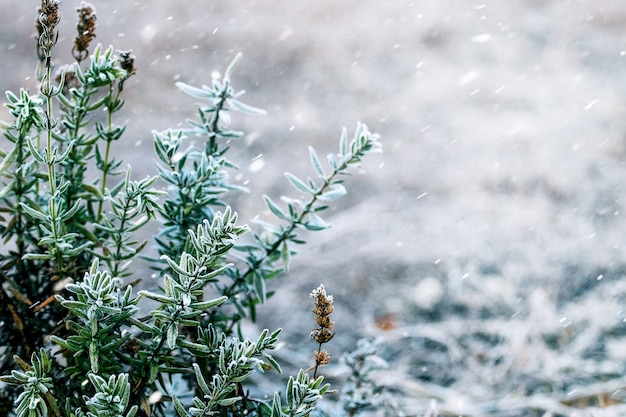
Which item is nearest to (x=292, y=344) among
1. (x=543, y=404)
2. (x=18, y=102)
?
(x=543, y=404)

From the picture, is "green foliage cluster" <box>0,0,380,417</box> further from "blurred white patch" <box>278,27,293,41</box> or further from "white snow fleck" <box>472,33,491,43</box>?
"white snow fleck" <box>472,33,491,43</box>

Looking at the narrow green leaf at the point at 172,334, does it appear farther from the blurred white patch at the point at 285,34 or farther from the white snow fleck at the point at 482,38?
the white snow fleck at the point at 482,38

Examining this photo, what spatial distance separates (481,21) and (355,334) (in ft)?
10.1

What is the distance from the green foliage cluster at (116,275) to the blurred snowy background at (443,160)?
0.92 m

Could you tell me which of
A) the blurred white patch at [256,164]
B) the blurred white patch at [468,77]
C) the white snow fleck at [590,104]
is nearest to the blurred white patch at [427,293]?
the blurred white patch at [256,164]

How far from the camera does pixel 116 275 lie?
89 centimetres

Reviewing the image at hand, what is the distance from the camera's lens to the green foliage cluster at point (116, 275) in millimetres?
682

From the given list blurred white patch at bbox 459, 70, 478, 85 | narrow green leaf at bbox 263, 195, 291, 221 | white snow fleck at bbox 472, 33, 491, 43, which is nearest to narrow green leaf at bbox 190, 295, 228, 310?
narrow green leaf at bbox 263, 195, 291, 221

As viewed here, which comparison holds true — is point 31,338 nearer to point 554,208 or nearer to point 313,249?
point 313,249

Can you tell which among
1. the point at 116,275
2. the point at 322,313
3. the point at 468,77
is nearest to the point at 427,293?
the point at 116,275

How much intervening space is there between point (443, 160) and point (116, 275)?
2.93 m

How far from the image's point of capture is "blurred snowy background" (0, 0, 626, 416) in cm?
207

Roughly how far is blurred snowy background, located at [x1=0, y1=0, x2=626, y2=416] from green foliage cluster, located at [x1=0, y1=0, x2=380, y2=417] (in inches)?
36.1

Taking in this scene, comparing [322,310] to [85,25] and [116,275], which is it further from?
[85,25]
